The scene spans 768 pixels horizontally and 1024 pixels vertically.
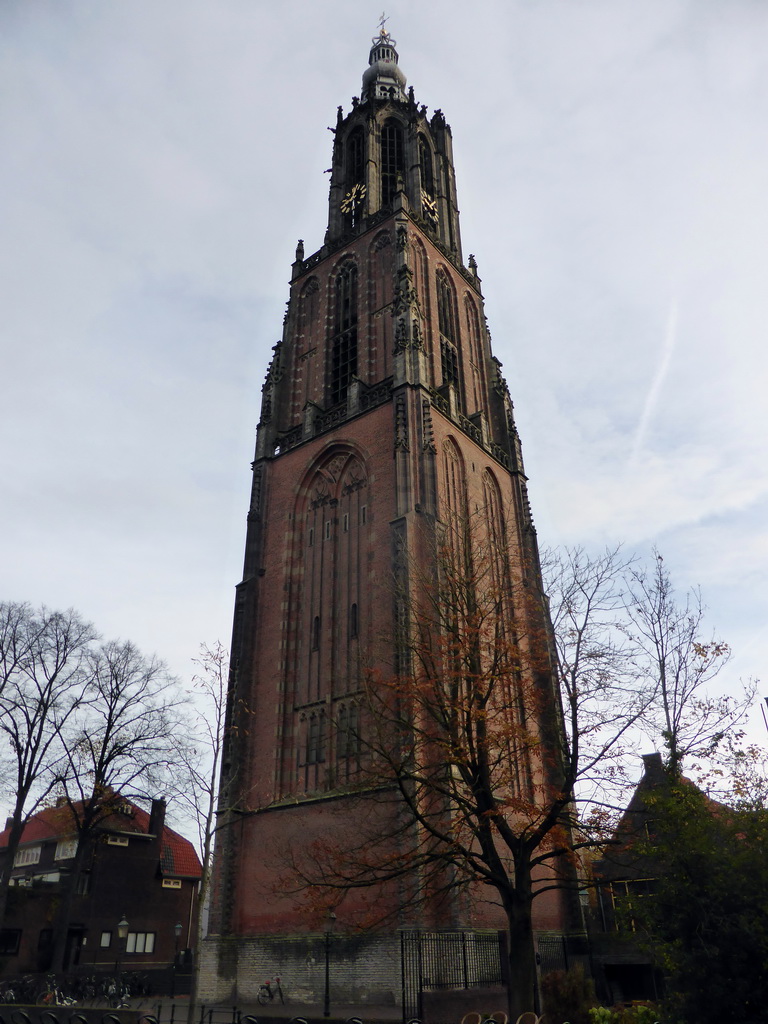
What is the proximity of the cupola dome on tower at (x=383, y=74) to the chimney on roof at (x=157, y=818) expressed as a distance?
48.7 m

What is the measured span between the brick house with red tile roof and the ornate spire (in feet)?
159

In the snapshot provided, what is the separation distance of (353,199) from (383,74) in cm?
1629

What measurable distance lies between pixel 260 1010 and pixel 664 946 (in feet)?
49.5

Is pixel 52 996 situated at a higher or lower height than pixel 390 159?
lower

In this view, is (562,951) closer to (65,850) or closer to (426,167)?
(65,850)

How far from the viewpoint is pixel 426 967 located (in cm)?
2034

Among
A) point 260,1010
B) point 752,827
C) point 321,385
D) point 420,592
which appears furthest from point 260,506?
point 752,827

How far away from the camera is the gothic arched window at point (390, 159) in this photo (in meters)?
46.4

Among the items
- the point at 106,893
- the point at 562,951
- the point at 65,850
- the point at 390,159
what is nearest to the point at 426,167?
the point at 390,159

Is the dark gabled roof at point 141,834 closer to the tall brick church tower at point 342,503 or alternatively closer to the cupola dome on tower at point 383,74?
the tall brick church tower at point 342,503

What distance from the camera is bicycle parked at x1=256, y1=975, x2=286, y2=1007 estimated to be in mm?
23219

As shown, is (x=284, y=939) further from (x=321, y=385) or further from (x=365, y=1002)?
(x=321, y=385)

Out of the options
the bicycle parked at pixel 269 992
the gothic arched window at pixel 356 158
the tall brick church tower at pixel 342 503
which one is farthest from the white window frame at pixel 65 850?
the gothic arched window at pixel 356 158

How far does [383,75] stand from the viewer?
185 ft
